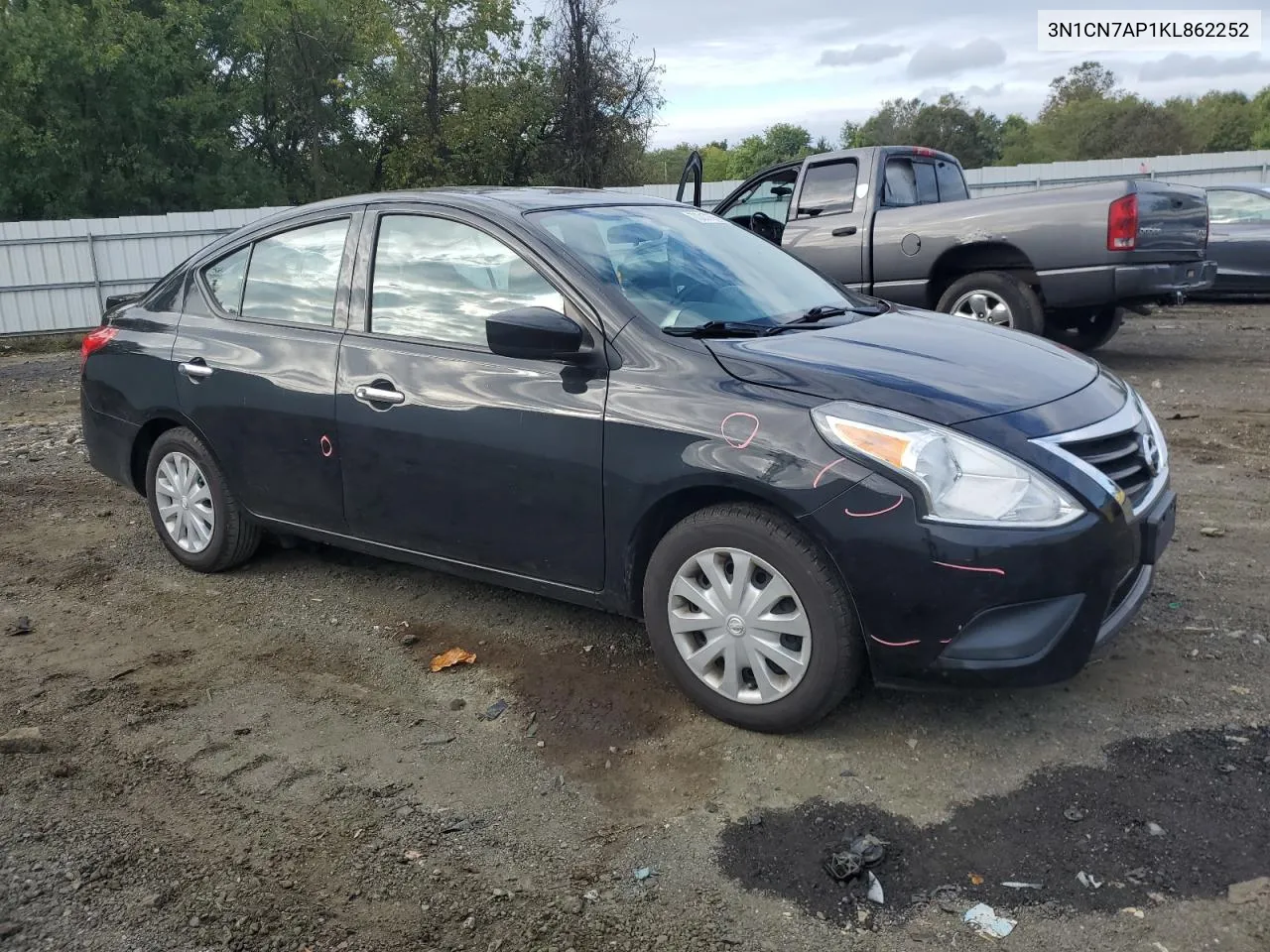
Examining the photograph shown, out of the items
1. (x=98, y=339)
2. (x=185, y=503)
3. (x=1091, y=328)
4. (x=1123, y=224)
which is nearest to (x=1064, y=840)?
(x=185, y=503)

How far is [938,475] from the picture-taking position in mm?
3018

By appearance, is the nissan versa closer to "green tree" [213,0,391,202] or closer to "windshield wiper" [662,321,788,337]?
"windshield wiper" [662,321,788,337]

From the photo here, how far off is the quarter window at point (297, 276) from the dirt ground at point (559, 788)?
1.26 m

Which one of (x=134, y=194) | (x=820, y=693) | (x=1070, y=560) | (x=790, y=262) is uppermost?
(x=134, y=194)

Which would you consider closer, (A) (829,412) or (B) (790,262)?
A: (A) (829,412)

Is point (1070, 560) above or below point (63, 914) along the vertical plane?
above

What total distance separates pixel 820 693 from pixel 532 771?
894 millimetres

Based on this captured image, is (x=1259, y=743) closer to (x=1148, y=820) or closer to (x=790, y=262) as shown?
(x=1148, y=820)

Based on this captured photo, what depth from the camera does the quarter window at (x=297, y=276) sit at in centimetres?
443

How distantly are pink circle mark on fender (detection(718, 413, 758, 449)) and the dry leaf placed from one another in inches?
56.9

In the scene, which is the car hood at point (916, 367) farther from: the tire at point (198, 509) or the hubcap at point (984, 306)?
the hubcap at point (984, 306)

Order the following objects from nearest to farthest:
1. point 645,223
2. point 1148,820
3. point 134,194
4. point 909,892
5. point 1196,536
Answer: point 909,892, point 1148,820, point 645,223, point 1196,536, point 134,194

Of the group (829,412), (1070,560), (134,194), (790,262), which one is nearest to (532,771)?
(829,412)

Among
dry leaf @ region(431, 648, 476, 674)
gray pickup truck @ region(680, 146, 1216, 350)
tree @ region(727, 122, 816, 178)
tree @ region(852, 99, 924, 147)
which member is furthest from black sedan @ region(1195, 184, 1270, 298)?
tree @ region(727, 122, 816, 178)
